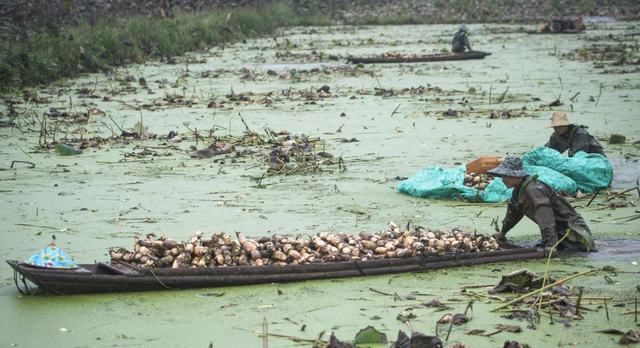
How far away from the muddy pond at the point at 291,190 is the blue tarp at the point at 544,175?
128 mm

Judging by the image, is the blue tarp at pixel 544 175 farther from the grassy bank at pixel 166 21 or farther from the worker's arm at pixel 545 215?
the grassy bank at pixel 166 21

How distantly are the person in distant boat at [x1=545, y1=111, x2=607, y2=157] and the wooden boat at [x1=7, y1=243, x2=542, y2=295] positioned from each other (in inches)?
96.5

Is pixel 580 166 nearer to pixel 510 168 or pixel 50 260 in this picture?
pixel 510 168

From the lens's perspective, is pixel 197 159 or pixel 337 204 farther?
pixel 197 159

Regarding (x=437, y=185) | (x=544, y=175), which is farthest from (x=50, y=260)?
(x=544, y=175)

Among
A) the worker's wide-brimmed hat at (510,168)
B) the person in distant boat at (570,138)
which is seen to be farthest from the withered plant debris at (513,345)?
the person in distant boat at (570,138)

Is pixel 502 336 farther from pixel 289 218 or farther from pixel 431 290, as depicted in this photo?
pixel 289 218

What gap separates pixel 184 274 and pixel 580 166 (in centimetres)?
351

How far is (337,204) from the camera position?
4988mm

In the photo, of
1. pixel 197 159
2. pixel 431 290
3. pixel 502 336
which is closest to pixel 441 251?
pixel 431 290

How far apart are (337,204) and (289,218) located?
0.53 meters

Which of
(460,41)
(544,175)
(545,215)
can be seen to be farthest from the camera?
(460,41)

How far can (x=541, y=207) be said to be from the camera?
379 cm

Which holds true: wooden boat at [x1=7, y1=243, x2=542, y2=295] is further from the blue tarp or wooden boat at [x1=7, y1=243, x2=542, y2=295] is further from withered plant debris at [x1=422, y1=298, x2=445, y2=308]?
the blue tarp
